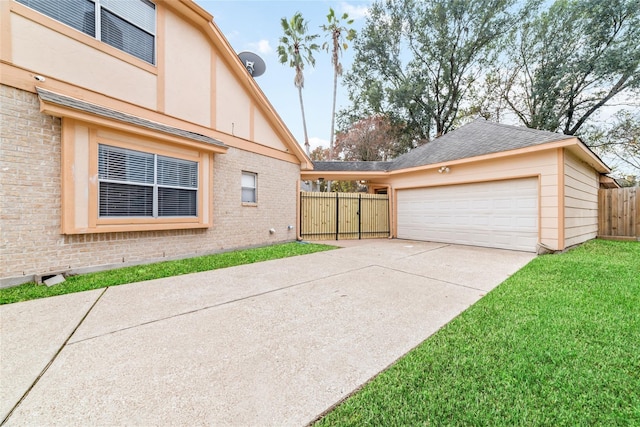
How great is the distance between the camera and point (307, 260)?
5.75 m

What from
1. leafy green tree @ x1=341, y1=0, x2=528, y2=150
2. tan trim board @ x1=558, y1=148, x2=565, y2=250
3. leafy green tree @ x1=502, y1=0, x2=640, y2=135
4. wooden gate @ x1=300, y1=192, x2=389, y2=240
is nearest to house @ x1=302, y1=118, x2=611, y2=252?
tan trim board @ x1=558, y1=148, x2=565, y2=250

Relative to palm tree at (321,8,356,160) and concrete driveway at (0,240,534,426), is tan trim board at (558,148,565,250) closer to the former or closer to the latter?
concrete driveway at (0,240,534,426)

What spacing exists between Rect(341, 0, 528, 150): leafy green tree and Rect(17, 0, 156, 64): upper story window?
1415cm

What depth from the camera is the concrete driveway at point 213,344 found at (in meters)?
1.55

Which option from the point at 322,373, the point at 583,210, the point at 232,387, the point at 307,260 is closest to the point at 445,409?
the point at 322,373

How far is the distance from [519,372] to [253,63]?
1004 cm

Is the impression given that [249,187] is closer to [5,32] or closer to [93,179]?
[93,179]

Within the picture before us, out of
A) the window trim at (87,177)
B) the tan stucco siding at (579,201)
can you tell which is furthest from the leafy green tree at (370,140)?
the window trim at (87,177)

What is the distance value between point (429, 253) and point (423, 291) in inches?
126

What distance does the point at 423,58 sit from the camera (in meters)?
16.8

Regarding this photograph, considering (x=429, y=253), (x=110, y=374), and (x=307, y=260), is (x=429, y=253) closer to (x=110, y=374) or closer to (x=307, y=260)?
(x=307, y=260)

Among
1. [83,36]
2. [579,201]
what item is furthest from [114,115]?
[579,201]

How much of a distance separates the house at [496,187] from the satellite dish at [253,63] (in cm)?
380

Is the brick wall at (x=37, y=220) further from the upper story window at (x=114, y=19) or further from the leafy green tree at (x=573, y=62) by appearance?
the leafy green tree at (x=573, y=62)
